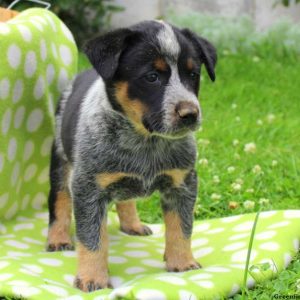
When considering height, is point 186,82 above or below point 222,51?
above

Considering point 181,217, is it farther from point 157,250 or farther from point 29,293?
point 29,293

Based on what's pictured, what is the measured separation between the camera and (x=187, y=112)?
3057 millimetres

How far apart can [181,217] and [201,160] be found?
168 centimetres

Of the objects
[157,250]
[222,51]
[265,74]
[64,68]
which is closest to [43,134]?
[64,68]

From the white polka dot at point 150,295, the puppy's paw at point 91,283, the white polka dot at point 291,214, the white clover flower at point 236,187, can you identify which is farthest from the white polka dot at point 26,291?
the white clover flower at point 236,187

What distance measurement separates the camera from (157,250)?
3.92 meters

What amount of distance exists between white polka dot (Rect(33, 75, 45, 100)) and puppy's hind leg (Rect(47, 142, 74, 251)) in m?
0.42

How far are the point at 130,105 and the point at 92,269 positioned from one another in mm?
786

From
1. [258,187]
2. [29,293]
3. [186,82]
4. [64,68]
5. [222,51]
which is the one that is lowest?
[222,51]

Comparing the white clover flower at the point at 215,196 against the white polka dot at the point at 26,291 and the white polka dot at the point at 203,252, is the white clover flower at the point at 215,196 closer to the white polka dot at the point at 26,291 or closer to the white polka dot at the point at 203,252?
the white polka dot at the point at 203,252

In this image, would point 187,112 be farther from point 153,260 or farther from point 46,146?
point 46,146

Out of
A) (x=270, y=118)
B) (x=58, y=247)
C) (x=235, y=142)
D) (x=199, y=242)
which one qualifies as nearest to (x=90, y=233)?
(x=58, y=247)

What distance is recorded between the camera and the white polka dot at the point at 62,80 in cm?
440

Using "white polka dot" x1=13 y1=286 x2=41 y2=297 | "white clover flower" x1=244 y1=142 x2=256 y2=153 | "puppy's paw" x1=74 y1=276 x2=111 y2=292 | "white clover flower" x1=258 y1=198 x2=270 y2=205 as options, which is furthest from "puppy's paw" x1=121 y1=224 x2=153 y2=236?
"white clover flower" x1=244 y1=142 x2=256 y2=153
